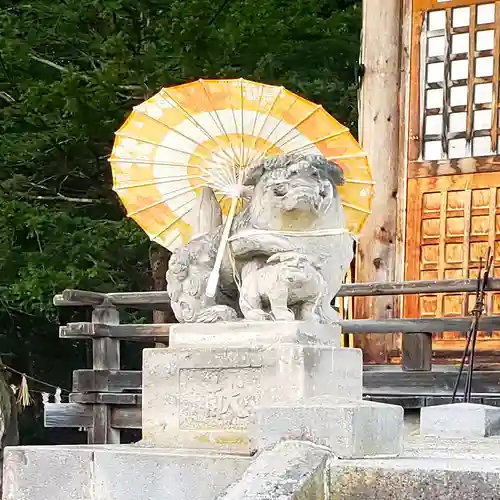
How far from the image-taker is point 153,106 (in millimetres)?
6707

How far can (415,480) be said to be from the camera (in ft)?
14.9

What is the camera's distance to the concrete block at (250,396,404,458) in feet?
16.6

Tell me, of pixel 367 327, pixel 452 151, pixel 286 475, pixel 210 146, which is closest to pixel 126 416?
pixel 367 327

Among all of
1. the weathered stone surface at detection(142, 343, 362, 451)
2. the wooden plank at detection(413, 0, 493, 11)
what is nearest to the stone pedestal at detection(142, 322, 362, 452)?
the weathered stone surface at detection(142, 343, 362, 451)

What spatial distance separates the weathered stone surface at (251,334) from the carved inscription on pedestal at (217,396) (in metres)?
0.16

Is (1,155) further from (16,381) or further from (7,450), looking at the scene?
(7,450)

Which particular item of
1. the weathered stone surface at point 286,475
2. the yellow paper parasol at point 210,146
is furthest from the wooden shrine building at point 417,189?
the weathered stone surface at point 286,475

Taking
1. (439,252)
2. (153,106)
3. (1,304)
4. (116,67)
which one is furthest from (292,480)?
(1,304)

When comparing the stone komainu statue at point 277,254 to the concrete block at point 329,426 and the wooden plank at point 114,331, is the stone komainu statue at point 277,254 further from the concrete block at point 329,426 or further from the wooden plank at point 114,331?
the wooden plank at point 114,331

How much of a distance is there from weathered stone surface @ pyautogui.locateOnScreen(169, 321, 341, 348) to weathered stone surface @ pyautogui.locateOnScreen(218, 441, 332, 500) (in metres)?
0.94

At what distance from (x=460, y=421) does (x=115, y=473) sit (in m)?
3.35

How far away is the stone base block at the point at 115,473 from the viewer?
17.9ft

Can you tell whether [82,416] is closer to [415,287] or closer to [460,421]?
[415,287]

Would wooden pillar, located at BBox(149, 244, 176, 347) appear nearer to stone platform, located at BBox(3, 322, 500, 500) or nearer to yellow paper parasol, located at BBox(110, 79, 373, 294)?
yellow paper parasol, located at BBox(110, 79, 373, 294)
